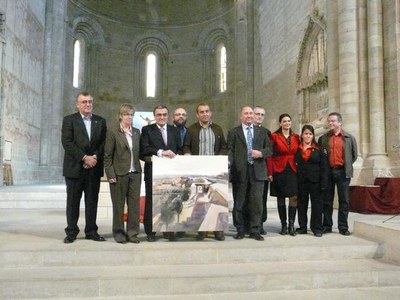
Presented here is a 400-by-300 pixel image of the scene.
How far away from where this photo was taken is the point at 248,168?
5.27 metres

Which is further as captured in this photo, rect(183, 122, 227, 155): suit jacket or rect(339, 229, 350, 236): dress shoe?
rect(339, 229, 350, 236): dress shoe

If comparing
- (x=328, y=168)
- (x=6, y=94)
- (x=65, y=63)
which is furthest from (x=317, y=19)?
(x=65, y=63)

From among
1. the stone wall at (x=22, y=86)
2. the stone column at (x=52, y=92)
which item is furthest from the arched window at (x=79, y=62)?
the stone wall at (x=22, y=86)

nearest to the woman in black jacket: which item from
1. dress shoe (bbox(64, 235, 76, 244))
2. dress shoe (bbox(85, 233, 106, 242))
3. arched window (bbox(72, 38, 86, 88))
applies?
dress shoe (bbox(85, 233, 106, 242))

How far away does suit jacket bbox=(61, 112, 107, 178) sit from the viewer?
4.89 metres

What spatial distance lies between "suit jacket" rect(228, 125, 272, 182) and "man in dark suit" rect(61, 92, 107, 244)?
64.5 inches

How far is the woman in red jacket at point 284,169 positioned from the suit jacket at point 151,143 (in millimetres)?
1359

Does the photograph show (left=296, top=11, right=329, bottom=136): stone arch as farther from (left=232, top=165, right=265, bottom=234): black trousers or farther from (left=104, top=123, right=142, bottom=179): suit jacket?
(left=104, top=123, right=142, bottom=179): suit jacket

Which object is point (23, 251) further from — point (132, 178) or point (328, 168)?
point (328, 168)

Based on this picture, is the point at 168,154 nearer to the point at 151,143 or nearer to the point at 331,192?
the point at 151,143

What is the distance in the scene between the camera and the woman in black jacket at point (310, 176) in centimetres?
553

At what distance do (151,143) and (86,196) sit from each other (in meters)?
1.01

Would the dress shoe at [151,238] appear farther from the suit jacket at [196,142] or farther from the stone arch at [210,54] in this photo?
the stone arch at [210,54]

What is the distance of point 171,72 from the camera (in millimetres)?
24609
